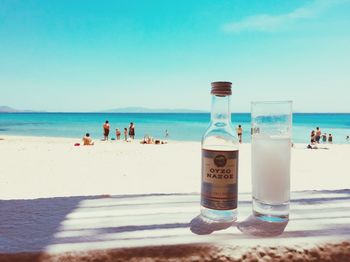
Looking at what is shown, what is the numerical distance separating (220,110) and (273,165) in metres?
0.21

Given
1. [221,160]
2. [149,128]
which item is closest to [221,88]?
[221,160]

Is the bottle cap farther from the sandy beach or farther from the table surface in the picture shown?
the sandy beach

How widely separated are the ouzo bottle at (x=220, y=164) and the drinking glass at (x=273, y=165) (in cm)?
7

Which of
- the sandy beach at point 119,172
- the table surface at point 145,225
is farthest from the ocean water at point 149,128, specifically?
the table surface at point 145,225

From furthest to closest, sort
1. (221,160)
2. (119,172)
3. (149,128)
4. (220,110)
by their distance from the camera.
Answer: (149,128) → (119,172) → (220,110) → (221,160)

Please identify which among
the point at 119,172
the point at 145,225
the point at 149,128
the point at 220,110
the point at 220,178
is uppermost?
the point at 220,110

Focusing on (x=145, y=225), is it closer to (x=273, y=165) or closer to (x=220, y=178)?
(x=220, y=178)

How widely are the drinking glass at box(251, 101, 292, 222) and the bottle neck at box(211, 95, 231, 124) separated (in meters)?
0.10

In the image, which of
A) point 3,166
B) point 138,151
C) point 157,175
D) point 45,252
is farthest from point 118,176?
point 45,252

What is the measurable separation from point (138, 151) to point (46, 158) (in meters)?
3.00

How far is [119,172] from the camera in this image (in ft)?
22.9

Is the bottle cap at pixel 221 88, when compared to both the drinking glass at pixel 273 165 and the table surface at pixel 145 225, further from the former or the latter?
A: the table surface at pixel 145 225

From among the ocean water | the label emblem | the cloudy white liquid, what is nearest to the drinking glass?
the cloudy white liquid

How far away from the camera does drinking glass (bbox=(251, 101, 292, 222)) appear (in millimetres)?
804
